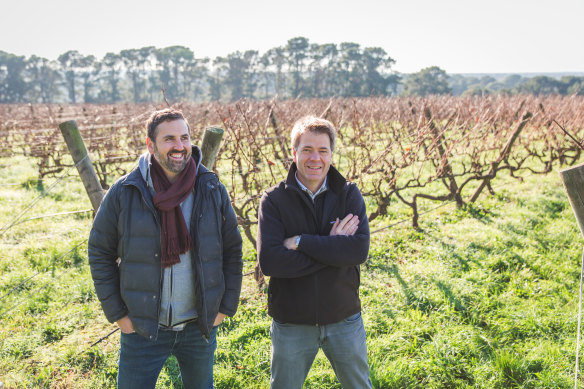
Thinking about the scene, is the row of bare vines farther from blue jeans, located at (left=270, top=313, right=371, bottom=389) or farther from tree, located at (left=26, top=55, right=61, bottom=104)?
tree, located at (left=26, top=55, right=61, bottom=104)

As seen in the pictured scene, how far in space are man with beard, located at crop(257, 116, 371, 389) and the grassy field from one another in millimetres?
910

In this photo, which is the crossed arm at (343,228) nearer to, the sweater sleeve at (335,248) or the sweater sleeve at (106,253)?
the sweater sleeve at (335,248)

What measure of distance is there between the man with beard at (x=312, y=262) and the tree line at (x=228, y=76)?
40911 mm

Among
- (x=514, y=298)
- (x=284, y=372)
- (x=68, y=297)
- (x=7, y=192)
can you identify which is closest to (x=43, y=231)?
(x=68, y=297)

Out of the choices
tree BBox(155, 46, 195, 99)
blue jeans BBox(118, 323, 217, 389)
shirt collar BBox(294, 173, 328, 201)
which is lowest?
blue jeans BBox(118, 323, 217, 389)

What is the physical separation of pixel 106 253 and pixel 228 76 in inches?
2094

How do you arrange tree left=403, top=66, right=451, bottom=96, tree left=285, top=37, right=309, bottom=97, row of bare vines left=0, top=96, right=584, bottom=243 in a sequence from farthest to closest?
tree left=285, top=37, right=309, bottom=97, tree left=403, top=66, right=451, bottom=96, row of bare vines left=0, top=96, right=584, bottom=243

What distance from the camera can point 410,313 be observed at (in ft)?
10.9

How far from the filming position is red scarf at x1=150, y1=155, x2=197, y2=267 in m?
1.59

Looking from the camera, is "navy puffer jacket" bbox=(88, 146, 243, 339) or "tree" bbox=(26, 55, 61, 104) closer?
"navy puffer jacket" bbox=(88, 146, 243, 339)

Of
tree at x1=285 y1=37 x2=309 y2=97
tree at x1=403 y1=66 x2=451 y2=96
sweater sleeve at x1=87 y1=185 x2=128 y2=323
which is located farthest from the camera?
tree at x1=285 y1=37 x2=309 y2=97

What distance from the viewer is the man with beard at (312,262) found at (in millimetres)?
1710

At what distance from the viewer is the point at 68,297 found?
374cm

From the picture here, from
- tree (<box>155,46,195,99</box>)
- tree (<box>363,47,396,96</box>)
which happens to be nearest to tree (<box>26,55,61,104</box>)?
tree (<box>155,46,195,99</box>)
